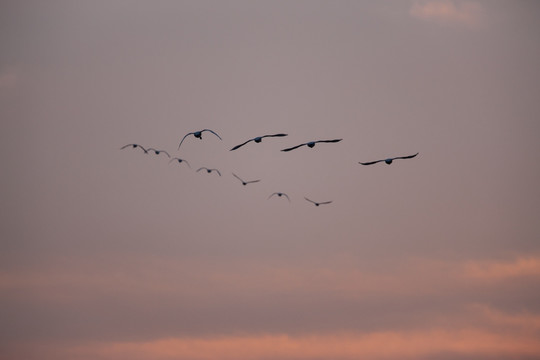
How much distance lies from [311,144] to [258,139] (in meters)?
6.85

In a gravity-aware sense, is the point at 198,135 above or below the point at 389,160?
above

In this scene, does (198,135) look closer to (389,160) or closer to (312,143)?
(312,143)

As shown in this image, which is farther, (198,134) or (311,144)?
(198,134)

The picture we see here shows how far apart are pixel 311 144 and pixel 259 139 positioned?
265 inches

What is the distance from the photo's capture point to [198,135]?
108625mm

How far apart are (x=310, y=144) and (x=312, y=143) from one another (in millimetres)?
458

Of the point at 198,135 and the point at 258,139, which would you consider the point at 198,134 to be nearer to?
the point at 198,135

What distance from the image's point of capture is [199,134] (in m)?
109

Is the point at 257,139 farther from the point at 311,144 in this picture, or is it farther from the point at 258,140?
the point at 311,144

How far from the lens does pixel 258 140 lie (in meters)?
102

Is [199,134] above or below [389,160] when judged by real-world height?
above

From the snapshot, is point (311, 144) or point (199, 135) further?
point (199, 135)

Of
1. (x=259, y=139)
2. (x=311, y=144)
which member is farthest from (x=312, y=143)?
(x=259, y=139)

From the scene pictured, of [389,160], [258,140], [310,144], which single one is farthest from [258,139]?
[389,160]
